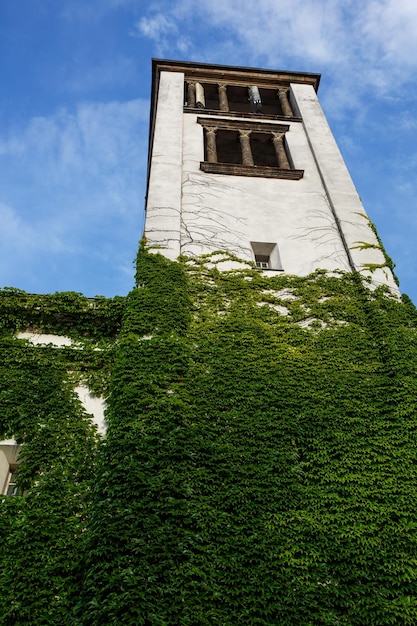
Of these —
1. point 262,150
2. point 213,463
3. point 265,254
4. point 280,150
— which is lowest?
point 213,463

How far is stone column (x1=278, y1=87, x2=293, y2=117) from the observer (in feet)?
72.5

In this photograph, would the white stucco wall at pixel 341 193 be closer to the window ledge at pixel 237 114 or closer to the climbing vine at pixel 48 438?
the window ledge at pixel 237 114

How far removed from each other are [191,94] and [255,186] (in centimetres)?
810

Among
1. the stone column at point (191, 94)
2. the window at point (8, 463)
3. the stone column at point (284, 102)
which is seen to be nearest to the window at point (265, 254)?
the window at point (8, 463)

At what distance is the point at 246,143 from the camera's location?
1955cm

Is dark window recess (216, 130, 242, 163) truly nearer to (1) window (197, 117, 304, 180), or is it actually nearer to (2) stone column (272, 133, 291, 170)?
(1) window (197, 117, 304, 180)

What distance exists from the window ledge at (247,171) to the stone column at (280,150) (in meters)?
0.49

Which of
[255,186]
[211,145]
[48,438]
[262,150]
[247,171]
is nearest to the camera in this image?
[48,438]

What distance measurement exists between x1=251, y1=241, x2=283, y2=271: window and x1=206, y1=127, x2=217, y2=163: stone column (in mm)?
4570

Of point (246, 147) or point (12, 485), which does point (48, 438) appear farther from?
point (246, 147)

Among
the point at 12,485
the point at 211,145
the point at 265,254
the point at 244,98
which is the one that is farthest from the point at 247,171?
the point at 12,485

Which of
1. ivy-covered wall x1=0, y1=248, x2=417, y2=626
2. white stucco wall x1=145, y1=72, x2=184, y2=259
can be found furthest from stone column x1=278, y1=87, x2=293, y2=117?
ivy-covered wall x1=0, y1=248, x2=417, y2=626

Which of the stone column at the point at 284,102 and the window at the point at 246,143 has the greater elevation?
the stone column at the point at 284,102

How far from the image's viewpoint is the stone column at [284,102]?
22.1m
